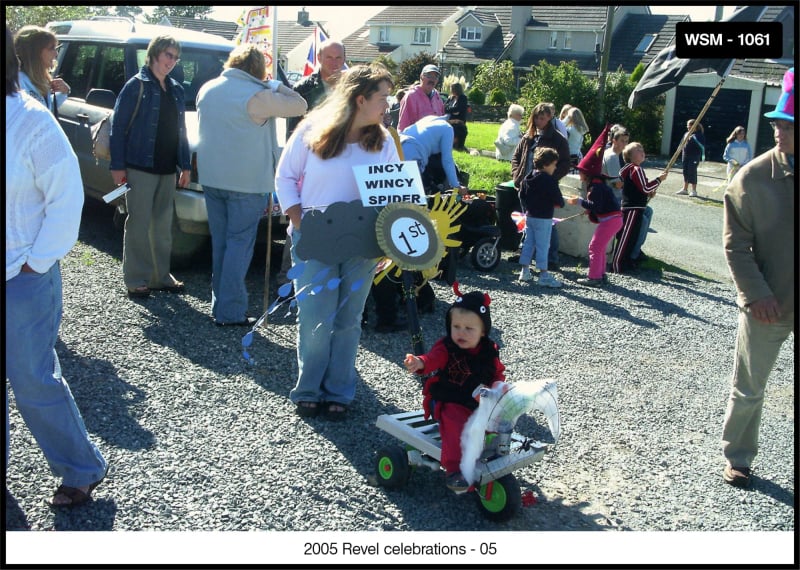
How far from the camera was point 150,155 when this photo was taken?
6418 millimetres

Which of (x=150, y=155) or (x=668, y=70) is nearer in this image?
(x=150, y=155)

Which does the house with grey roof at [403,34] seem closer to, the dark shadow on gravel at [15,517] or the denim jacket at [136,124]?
the denim jacket at [136,124]

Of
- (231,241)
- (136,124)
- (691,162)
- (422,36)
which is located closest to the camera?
(231,241)

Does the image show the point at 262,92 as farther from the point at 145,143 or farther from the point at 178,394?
the point at 178,394

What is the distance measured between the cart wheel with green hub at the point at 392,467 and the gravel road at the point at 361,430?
7 centimetres

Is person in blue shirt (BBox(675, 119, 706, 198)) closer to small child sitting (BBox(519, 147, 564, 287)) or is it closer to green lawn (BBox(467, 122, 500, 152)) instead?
green lawn (BBox(467, 122, 500, 152))

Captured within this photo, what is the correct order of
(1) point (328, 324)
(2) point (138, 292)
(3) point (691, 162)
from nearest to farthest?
(1) point (328, 324), (2) point (138, 292), (3) point (691, 162)

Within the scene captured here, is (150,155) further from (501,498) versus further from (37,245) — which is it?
(501,498)

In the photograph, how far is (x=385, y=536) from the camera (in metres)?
3.50

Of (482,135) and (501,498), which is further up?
(482,135)

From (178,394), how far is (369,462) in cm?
144

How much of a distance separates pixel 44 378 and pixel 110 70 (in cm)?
590

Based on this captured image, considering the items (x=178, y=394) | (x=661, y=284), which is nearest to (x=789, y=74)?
(x=178, y=394)

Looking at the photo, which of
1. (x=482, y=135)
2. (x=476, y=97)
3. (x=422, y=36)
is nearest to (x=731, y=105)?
(x=482, y=135)
